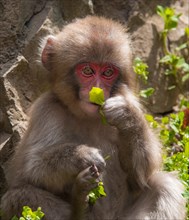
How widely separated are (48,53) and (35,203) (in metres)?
1.73

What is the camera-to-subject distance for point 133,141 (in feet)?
23.2

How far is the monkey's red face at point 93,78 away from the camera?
7199mm

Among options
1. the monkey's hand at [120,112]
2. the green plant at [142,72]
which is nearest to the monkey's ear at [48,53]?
the monkey's hand at [120,112]

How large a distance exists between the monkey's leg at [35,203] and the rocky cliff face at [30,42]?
116 cm

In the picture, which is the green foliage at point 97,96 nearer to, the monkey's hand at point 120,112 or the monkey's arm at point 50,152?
the monkey's hand at point 120,112

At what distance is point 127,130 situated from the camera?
7.00 metres

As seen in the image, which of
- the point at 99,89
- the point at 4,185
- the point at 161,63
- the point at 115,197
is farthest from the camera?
the point at 161,63

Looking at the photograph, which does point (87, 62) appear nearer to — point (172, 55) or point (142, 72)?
point (142, 72)

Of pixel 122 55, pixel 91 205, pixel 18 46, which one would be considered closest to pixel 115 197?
pixel 91 205

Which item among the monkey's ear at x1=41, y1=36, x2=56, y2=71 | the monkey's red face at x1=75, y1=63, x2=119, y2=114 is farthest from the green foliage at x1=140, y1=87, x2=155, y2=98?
the monkey's ear at x1=41, y1=36, x2=56, y2=71

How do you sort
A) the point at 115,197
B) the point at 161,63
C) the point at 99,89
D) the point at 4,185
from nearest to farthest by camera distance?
the point at 99,89 → the point at 115,197 → the point at 4,185 → the point at 161,63

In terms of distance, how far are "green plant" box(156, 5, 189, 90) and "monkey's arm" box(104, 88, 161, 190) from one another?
2372 mm

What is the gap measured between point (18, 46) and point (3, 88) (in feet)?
1.97

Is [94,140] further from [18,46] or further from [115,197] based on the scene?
[18,46]
